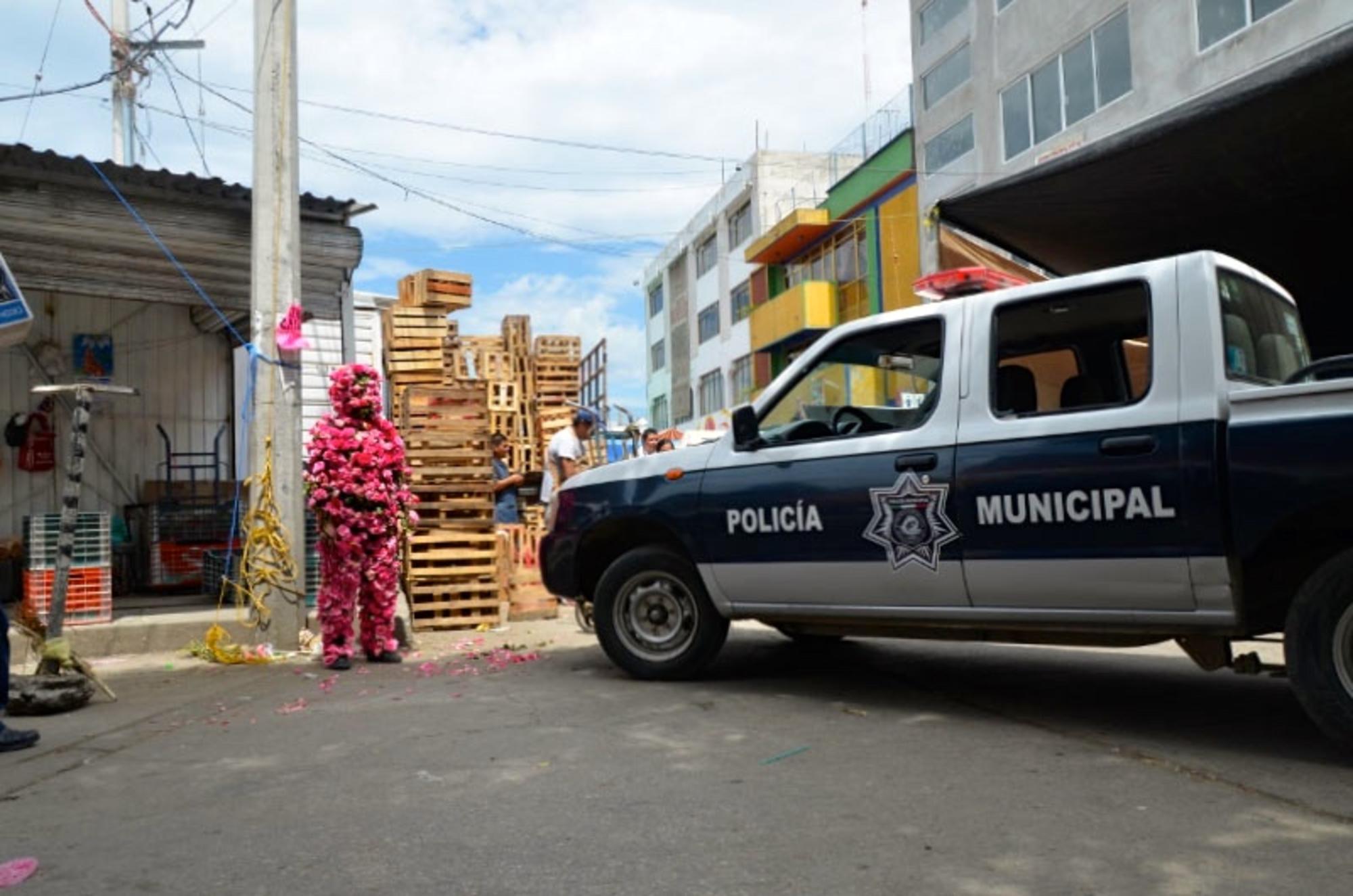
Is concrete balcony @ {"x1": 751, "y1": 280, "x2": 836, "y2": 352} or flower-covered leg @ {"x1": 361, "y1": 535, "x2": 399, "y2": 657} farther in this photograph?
concrete balcony @ {"x1": 751, "y1": 280, "x2": 836, "y2": 352}

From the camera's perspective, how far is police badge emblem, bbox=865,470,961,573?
5129 mm

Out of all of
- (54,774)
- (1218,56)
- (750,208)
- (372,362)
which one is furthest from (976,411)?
(750,208)

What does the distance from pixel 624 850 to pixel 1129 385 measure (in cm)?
310

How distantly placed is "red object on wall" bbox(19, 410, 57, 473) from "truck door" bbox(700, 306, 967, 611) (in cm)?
832

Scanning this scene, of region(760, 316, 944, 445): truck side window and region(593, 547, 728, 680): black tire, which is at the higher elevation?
region(760, 316, 944, 445): truck side window

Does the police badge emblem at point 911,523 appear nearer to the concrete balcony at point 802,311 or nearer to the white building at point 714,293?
the concrete balcony at point 802,311

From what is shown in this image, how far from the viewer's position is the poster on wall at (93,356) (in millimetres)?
11516

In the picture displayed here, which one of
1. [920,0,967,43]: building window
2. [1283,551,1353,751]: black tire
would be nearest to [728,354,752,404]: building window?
[920,0,967,43]: building window

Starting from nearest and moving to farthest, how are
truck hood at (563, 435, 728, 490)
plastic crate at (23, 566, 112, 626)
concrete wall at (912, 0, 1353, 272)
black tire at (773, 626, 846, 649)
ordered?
truck hood at (563, 435, 728, 490) → black tire at (773, 626, 846, 649) → plastic crate at (23, 566, 112, 626) → concrete wall at (912, 0, 1353, 272)

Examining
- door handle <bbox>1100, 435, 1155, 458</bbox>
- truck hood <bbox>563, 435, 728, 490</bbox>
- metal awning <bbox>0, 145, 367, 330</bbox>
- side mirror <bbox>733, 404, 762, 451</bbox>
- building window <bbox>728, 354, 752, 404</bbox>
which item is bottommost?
door handle <bbox>1100, 435, 1155, 458</bbox>

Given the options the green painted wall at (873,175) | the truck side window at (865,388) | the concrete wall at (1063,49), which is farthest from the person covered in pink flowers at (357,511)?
the green painted wall at (873,175)

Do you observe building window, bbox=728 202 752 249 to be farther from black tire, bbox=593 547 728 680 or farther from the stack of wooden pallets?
black tire, bbox=593 547 728 680

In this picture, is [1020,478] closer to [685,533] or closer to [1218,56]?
[685,533]

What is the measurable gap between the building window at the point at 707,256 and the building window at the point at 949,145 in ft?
66.2
